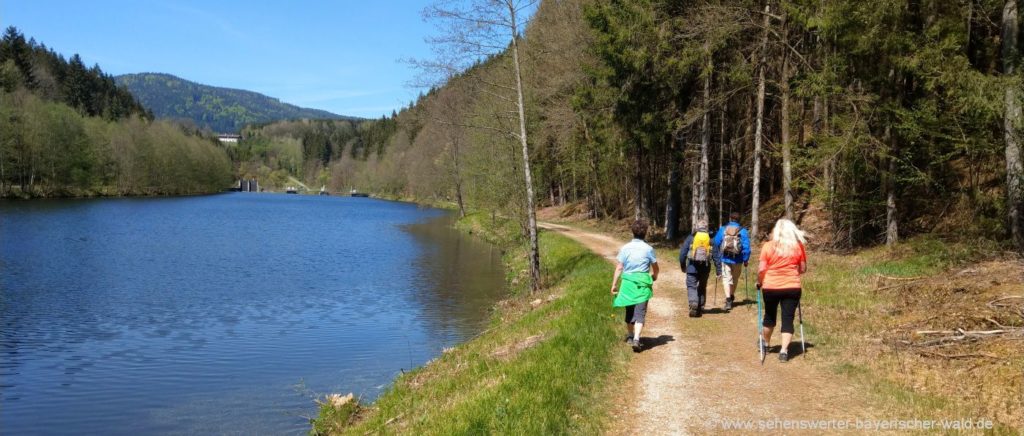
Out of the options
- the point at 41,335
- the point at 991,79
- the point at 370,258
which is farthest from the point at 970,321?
the point at 370,258

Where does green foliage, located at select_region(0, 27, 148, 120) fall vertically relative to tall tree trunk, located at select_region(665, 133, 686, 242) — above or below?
above

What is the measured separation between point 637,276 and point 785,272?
2.02m

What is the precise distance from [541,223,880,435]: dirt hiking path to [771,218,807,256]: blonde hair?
1.55m

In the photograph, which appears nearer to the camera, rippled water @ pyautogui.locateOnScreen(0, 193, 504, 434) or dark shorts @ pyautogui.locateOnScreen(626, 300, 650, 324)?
dark shorts @ pyautogui.locateOnScreen(626, 300, 650, 324)

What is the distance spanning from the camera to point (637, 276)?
917 centimetres

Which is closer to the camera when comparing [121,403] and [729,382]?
[729,382]

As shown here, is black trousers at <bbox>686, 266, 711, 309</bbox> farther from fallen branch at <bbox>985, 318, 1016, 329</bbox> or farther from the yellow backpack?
fallen branch at <bbox>985, 318, 1016, 329</bbox>

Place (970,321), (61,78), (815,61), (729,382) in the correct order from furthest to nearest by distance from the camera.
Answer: (61,78) → (815,61) → (970,321) → (729,382)

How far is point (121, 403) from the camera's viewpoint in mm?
11102

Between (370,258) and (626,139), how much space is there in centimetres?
1528

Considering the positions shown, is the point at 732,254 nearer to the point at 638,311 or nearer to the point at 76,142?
the point at 638,311

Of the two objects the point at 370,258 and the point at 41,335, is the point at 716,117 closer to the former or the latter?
the point at 370,258

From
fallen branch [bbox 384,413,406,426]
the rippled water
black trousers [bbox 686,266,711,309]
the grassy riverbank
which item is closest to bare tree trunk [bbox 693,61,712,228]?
the rippled water

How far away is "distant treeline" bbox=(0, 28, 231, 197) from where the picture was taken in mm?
76375
